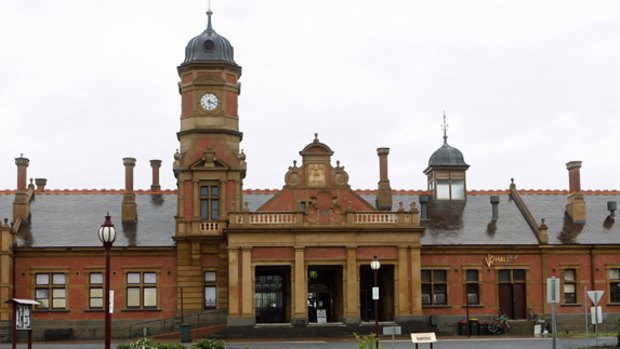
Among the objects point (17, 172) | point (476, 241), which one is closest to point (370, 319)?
point (476, 241)

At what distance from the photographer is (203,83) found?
52.5m

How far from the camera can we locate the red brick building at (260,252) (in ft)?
162

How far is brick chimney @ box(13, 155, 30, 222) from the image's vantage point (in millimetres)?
52781

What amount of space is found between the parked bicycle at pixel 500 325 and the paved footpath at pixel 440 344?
3.01 m

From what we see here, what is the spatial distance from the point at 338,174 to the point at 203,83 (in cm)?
867

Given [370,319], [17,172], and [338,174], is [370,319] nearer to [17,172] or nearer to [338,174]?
[338,174]

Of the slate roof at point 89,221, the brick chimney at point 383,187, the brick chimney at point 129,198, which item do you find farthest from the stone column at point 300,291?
the brick chimney at point 129,198

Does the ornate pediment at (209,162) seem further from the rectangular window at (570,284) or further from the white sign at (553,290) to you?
the white sign at (553,290)

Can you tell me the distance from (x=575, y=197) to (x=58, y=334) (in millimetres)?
28734

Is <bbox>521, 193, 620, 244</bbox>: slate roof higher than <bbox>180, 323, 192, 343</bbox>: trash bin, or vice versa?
<bbox>521, 193, 620, 244</bbox>: slate roof

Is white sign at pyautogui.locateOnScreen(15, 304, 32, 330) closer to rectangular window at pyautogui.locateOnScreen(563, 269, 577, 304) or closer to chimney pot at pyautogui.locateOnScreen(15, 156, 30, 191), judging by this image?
chimney pot at pyautogui.locateOnScreen(15, 156, 30, 191)

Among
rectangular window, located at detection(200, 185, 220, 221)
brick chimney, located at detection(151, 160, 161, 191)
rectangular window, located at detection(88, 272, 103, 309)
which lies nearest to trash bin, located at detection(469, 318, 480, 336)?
rectangular window, located at detection(200, 185, 220, 221)

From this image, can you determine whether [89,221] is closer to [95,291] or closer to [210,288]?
[95,291]

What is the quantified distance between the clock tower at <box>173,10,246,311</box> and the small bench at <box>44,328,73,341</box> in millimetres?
5715
